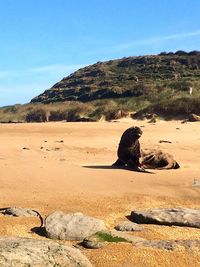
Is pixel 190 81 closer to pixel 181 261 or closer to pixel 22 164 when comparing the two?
pixel 22 164

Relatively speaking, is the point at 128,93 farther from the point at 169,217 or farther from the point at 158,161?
the point at 169,217

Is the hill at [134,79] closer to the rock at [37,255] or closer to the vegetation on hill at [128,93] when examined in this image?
the vegetation on hill at [128,93]

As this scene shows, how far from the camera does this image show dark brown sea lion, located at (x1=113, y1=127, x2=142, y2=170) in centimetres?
1304

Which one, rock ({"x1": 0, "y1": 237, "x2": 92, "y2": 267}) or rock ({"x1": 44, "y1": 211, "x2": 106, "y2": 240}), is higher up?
rock ({"x1": 0, "y1": 237, "x2": 92, "y2": 267})

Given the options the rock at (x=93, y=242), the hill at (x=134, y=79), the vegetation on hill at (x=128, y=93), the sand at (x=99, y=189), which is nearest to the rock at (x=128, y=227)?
the sand at (x=99, y=189)

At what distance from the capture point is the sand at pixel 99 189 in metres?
6.53

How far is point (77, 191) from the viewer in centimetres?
995

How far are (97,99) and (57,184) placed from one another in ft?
101

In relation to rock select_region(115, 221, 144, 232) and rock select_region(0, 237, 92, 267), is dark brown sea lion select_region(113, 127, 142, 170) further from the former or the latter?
rock select_region(0, 237, 92, 267)

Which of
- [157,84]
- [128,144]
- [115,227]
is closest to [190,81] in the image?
[157,84]

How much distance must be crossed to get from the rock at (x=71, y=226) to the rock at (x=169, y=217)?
0.94m

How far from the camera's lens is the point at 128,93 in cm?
4019

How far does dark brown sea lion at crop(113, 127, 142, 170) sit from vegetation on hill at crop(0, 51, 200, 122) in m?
16.0

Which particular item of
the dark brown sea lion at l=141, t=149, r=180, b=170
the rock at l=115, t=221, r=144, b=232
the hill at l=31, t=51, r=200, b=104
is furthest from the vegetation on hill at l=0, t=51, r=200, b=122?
the rock at l=115, t=221, r=144, b=232
